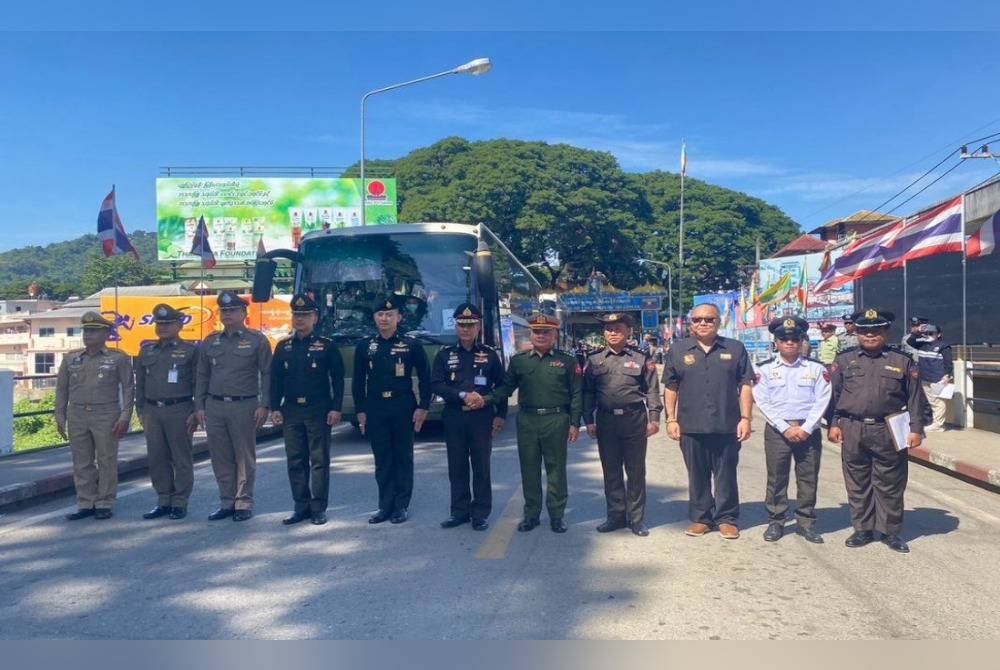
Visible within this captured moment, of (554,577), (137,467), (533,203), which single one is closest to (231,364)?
(554,577)

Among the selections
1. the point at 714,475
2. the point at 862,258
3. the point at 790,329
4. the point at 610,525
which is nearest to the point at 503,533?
the point at 610,525

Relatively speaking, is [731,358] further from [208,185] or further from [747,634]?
[208,185]

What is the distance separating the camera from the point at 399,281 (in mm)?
11430

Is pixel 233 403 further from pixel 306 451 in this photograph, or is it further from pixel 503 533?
pixel 503 533

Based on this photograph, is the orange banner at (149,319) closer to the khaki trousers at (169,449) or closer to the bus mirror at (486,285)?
the bus mirror at (486,285)

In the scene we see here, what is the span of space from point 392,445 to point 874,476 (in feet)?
12.6

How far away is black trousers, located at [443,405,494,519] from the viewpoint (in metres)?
6.53

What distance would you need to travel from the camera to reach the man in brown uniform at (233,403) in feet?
22.6

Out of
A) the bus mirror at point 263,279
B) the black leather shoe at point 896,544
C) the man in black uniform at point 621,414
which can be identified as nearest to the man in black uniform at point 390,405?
the man in black uniform at point 621,414

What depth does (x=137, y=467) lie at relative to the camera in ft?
33.0

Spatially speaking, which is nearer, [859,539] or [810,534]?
[859,539]

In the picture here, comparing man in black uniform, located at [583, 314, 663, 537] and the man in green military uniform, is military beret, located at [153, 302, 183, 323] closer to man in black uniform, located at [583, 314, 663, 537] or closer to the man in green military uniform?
the man in green military uniform

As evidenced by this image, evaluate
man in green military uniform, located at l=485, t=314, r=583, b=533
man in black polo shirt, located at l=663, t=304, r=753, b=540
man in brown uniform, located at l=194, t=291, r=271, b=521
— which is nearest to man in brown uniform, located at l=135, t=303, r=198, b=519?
man in brown uniform, located at l=194, t=291, r=271, b=521

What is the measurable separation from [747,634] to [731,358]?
98.4 inches
